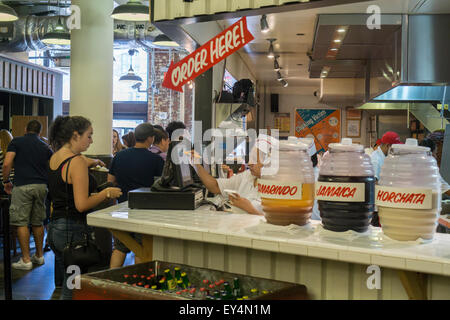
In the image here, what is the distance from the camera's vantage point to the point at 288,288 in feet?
6.73

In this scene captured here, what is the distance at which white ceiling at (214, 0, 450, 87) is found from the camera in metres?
5.20

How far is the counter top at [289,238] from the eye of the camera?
1.84 meters

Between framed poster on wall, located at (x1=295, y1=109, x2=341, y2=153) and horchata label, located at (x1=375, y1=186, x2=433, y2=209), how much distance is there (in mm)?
13549

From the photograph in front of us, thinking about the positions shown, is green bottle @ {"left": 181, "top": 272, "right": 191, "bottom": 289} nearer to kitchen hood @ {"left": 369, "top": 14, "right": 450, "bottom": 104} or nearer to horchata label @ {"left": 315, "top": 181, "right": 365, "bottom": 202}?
horchata label @ {"left": 315, "top": 181, "right": 365, "bottom": 202}

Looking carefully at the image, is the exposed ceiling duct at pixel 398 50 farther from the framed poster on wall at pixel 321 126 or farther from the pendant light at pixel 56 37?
the framed poster on wall at pixel 321 126

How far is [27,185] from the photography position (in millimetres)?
5773

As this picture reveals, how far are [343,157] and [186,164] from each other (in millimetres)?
1233

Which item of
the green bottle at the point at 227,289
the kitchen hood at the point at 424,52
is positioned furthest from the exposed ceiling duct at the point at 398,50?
the green bottle at the point at 227,289

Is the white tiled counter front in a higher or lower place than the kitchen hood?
lower

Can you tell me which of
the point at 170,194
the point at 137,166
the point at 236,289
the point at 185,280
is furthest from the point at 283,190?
the point at 137,166

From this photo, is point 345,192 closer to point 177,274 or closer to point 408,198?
point 408,198

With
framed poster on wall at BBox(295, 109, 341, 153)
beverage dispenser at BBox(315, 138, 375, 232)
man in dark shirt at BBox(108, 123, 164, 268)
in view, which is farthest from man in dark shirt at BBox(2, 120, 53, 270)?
framed poster on wall at BBox(295, 109, 341, 153)
